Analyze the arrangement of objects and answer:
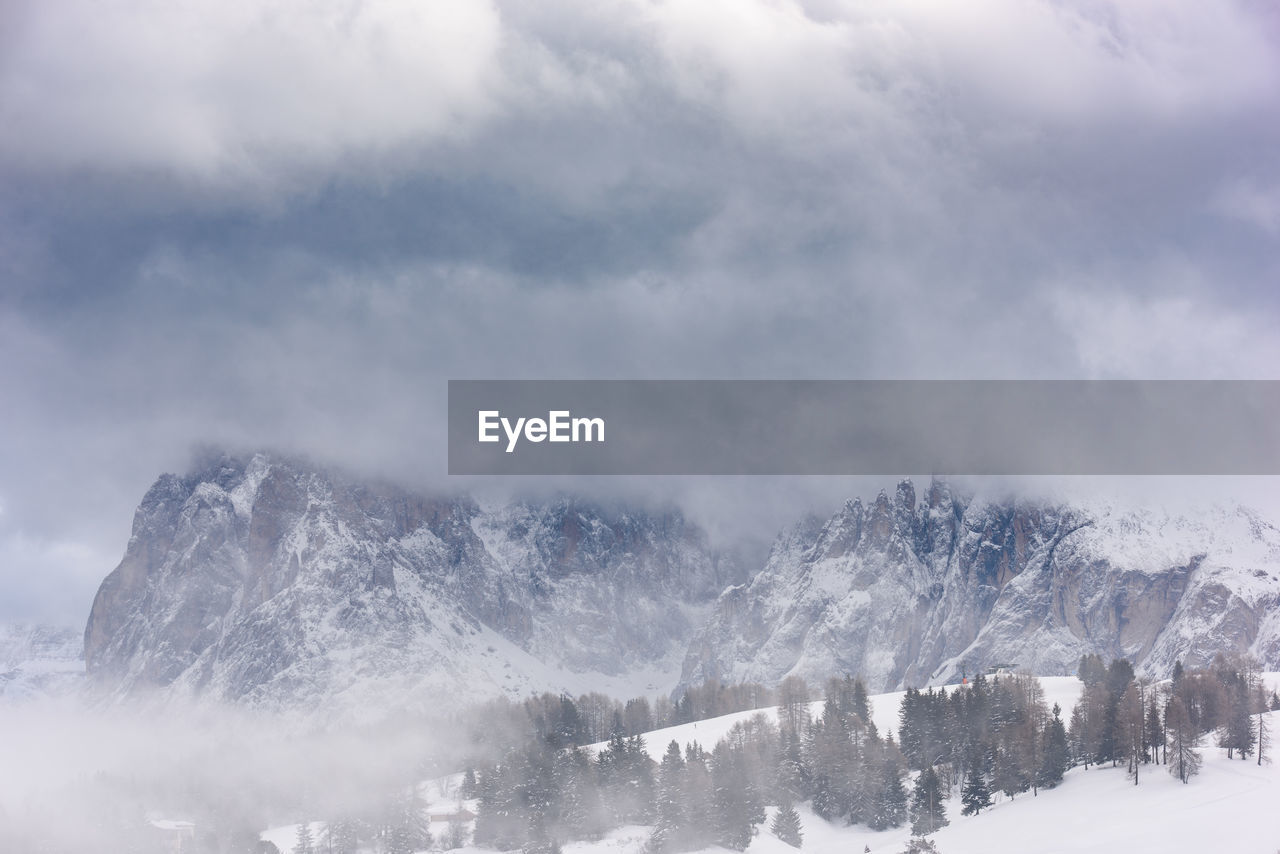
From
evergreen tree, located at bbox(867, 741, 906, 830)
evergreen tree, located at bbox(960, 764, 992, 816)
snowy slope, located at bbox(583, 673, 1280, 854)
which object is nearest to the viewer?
snowy slope, located at bbox(583, 673, 1280, 854)

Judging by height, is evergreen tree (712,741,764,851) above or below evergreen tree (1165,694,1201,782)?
below

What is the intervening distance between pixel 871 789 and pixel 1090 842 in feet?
171

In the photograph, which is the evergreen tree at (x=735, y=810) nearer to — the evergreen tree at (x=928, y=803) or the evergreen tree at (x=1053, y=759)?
the evergreen tree at (x=928, y=803)

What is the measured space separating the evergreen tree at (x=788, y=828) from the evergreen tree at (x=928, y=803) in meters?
14.4

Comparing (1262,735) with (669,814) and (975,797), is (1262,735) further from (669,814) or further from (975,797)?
(669,814)

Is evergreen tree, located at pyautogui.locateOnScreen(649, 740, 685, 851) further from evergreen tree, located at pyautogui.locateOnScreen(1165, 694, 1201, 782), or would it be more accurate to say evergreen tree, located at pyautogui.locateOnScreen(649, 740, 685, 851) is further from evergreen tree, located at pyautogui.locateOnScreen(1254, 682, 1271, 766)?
evergreen tree, located at pyautogui.locateOnScreen(1254, 682, 1271, 766)

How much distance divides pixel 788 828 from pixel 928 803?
18.3 metres

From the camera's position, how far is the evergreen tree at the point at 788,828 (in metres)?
189

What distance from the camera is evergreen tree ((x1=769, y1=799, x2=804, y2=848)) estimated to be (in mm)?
189250

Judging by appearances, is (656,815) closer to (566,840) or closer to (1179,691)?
(566,840)

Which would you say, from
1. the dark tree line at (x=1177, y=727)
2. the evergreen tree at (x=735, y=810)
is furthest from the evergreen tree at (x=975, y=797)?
the evergreen tree at (x=735, y=810)

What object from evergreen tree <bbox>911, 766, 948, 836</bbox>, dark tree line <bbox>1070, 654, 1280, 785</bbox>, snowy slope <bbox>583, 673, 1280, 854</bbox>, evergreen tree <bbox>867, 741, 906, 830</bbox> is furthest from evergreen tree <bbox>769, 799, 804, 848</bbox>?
dark tree line <bbox>1070, 654, 1280, 785</bbox>

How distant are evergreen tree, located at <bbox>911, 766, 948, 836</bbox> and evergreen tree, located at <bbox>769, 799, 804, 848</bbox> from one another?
14372mm

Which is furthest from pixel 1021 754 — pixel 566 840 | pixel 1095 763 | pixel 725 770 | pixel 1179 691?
pixel 566 840
